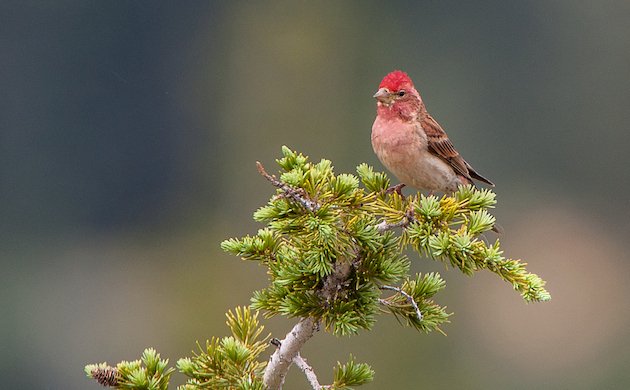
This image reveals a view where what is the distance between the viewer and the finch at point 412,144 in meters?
3.73

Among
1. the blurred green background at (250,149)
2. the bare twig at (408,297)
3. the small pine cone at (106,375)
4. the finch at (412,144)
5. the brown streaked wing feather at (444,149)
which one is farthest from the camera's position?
the blurred green background at (250,149)

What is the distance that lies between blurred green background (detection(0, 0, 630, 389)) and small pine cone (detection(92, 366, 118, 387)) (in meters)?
8.26

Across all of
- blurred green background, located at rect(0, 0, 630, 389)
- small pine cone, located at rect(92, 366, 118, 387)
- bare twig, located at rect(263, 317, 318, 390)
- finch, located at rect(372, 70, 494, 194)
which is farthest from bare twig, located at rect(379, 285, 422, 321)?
blurred green background, located at rect(0, 0, 630, 389)

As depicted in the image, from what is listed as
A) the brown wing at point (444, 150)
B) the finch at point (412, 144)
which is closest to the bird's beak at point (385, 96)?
the finch at point (412, 144)

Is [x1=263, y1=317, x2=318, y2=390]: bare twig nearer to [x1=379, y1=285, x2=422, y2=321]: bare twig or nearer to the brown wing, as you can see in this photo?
[x1=379, y1=285, x2=422, y2=321]: bare twig

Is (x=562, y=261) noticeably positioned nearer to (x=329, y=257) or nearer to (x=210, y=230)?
(x=210, y=230)

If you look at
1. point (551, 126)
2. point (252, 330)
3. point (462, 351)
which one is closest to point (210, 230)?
point (462, 351)

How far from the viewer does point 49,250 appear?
13281 mm

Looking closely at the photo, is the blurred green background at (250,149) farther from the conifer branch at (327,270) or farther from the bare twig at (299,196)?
the bare twig at (299,196)

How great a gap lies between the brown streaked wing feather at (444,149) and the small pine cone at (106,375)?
172 cm

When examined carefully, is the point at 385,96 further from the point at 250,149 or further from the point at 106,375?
the point at 250,149

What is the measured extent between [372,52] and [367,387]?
5476 millimetres

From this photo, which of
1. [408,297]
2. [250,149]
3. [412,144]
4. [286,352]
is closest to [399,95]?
[412,144]

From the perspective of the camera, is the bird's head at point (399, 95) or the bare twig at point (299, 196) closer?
the bare twig at point (299, 196)
